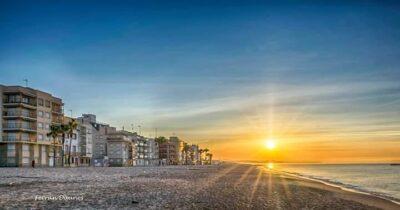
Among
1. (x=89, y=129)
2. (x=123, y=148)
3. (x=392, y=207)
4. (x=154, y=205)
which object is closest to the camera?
(x=154, y=205)

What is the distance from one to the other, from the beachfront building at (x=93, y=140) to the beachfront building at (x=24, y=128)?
102 ft

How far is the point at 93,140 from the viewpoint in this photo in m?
179

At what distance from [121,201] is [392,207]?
744 inches

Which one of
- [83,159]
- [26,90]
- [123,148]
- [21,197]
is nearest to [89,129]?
[83,159]

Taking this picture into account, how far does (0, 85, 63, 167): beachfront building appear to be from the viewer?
4291 inches

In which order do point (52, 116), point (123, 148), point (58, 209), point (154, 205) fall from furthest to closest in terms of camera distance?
point (123, 148), point (52, 116), point (154, 205), point (58, 209)

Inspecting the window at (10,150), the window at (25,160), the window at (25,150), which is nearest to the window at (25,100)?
the window at (25,150)

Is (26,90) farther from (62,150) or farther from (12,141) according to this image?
(62,150)

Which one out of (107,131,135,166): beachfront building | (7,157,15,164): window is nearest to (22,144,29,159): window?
(7,157,15,164): window

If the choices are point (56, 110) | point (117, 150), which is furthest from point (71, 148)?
point (117, 150)

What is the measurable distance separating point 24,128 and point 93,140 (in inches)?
2636

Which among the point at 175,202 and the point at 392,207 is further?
the point at 392,207

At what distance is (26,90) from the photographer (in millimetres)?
114750

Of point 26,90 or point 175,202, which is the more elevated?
point 26,90
